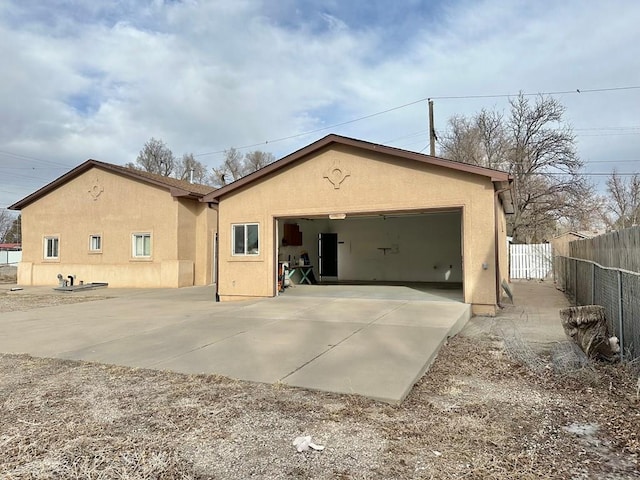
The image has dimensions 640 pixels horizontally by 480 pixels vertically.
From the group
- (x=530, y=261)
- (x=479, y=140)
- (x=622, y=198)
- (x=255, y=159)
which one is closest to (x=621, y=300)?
(x=530, y=261)

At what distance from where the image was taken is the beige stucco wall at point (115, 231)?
57.5 feet

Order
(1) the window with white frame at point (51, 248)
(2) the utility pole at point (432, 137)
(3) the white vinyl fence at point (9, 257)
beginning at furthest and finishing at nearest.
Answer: (3) the white vinyl fence at point (9, 257), (2) the utility pole at point (432, 137), (1) the window with white frame at point (51, 248)

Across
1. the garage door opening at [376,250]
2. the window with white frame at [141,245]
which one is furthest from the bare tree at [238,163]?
the garage door opening at [376,250]

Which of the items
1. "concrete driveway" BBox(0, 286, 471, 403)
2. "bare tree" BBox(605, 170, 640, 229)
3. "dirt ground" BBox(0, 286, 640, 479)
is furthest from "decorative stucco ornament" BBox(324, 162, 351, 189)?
"bare tree" BBox(605, 170, 640, 229)

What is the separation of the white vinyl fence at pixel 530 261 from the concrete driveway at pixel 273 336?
41.3ft

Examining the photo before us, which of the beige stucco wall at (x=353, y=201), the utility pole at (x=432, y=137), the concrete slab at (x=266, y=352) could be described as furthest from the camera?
the utility pole at (x=432, y=137)

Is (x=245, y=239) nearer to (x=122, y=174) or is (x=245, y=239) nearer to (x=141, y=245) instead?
(x=141, y=245)

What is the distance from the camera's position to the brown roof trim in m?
9.63

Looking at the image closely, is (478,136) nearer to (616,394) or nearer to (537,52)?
(537,52)

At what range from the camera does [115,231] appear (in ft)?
60.8

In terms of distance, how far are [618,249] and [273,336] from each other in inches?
231

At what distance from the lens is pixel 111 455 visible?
10.4ft

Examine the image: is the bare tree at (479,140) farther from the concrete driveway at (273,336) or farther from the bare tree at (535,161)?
the concrete driveway at (273,336)

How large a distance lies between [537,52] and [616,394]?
42.7ft
